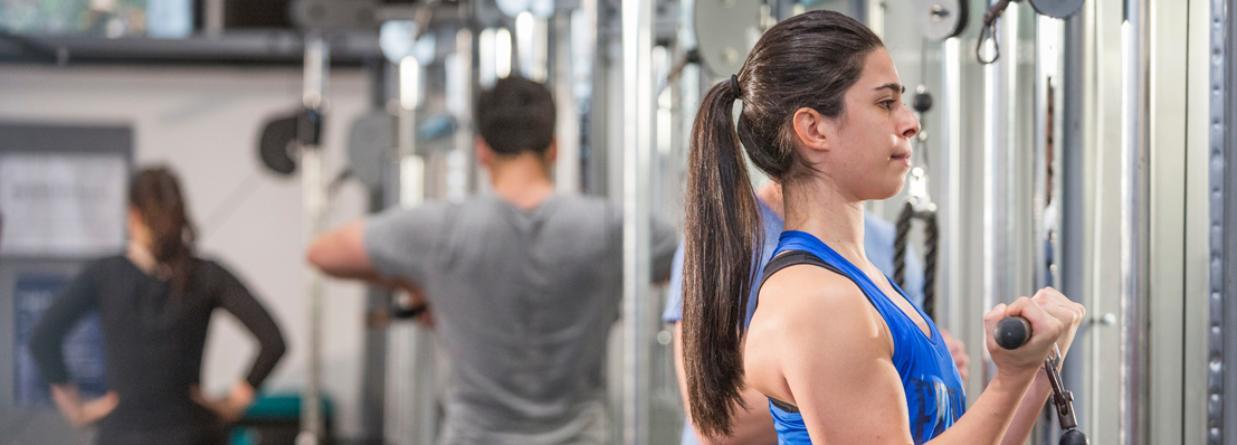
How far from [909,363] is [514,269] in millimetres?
1572

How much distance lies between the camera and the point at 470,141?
156 inches

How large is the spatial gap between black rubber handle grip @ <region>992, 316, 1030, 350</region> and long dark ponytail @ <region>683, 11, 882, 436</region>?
223 mm

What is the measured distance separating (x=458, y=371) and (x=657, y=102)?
25.1 inches

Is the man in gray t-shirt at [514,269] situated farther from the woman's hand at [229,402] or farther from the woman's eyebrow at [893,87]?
the woman's eyebrow at [893,87]

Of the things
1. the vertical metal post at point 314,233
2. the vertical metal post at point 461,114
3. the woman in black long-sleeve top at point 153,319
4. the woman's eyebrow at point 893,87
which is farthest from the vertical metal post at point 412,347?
the woman's eyebrow at point 893,87

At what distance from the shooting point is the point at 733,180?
1202 mm

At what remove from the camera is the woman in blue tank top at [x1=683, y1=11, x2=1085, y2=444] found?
108cm

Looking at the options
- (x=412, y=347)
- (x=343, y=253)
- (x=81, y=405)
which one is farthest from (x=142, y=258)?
(x=412, y=347)

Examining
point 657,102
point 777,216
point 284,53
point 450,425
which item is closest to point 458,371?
point 450,425

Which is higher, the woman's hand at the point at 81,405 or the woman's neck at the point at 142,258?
the woman's neck at the point at 142,258

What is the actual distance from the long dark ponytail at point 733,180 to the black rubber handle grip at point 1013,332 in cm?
22

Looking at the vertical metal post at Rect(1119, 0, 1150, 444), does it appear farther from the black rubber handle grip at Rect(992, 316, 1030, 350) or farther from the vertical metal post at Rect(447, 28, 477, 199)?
the vertical metal post at Rect(447, 28, 477, 199)

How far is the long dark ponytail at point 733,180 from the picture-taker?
3.82 ft

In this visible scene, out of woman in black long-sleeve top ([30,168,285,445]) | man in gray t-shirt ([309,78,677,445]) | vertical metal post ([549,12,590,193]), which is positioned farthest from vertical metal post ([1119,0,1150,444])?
woman in black long-sleeve top ([30,168,285,445])
